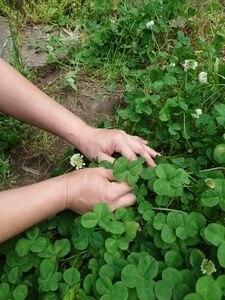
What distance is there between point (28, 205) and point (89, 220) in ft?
0.70

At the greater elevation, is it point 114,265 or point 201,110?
point 201,110

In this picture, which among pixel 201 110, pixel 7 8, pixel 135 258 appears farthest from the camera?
pixel 7 8

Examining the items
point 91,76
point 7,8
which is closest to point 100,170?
point 91,76

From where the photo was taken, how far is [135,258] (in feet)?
4.55

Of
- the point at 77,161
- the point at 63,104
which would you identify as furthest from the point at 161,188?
the point at 63,104

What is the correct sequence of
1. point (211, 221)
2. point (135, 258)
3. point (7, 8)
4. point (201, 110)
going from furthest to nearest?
point (7, 8)
point (201, 110)
point (211, 221)
point (135, 258)

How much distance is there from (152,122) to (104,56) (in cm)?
75

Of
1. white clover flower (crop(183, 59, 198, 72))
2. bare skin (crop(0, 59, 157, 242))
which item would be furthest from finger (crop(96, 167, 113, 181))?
white clover flower (crop(183, 59, 198, 72))

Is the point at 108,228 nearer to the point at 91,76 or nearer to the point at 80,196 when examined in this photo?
the point at 80,196

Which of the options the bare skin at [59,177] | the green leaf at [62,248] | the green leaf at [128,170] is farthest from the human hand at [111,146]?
the green leaf at [62,248]

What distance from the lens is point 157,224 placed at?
1454 millimetres

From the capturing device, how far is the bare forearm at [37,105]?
1793mm

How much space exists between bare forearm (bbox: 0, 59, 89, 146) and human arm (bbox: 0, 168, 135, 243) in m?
0.30

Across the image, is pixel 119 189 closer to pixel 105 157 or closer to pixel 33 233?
pixel 105 157
